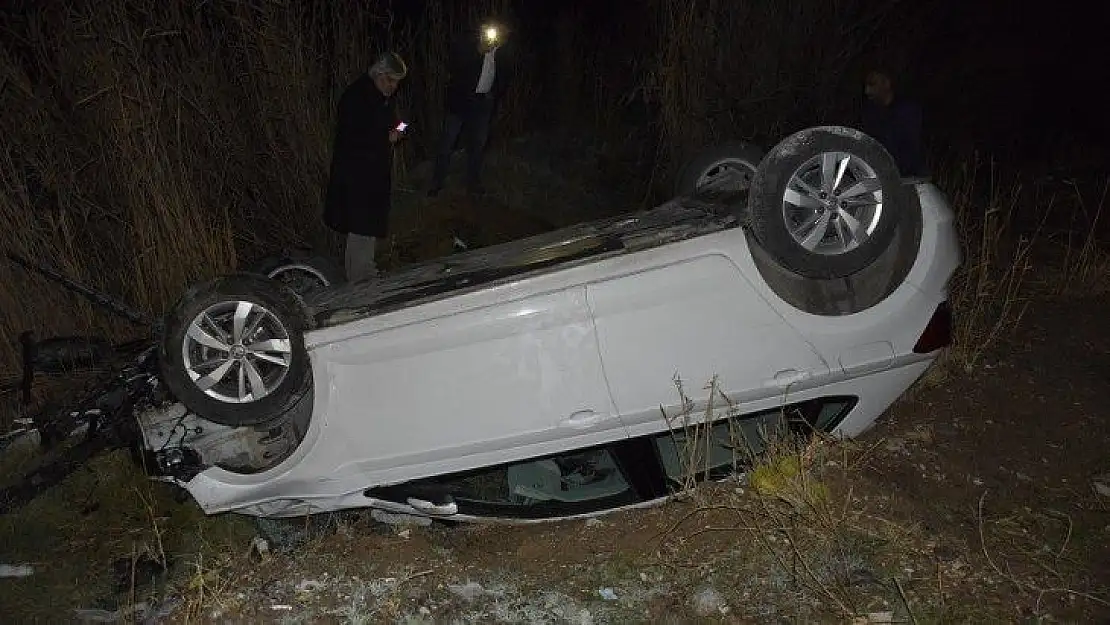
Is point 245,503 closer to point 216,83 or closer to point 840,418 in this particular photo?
point 840,418

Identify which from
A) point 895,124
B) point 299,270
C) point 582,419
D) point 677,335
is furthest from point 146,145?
point 895,124

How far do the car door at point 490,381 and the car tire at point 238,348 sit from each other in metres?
0.34

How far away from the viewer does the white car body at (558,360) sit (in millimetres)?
2998

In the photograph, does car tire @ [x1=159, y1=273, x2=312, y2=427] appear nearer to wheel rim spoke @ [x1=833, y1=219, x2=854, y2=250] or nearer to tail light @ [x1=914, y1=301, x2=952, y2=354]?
wheel rim spoke @ [x1=833, y1=219, x2=854, y2=250]

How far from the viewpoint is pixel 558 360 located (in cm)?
300

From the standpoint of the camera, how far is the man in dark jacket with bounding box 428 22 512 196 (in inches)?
264

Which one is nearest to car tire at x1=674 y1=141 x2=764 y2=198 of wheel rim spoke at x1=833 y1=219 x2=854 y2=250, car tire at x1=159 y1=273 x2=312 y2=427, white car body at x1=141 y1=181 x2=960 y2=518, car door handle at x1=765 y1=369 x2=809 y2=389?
wheel rim spoke at x1=833 y1=219 x2=854 y2=250

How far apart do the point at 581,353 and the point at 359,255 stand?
2920 mm

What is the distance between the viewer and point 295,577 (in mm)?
3350

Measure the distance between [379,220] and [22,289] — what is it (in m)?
2.43

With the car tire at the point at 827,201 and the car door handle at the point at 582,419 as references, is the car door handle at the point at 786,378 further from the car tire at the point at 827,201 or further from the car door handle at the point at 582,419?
the car door handle at the point at 582,419

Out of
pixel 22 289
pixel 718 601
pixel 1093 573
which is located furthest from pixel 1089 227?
pixel 22 289

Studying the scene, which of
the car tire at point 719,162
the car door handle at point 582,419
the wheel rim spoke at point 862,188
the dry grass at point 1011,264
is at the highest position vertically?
→ the wheel rim spoke at point 862,188

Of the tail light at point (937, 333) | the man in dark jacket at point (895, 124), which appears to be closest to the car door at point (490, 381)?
the tail light at point (937, 333)
